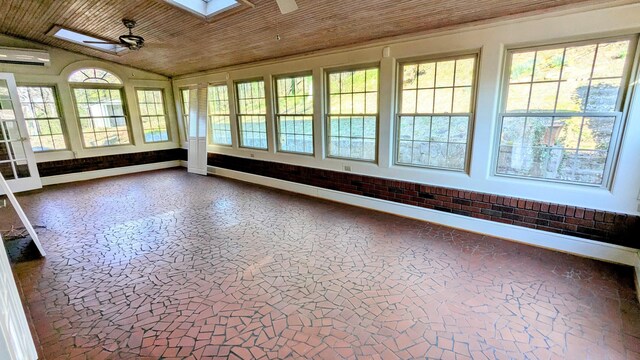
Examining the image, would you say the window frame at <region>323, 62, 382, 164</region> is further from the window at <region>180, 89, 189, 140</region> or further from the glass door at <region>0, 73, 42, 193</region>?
the glass door at <region>0, 73, 42, 193</region>

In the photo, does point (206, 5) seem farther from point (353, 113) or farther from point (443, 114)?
point (443, 114)

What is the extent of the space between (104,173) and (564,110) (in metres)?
9.57

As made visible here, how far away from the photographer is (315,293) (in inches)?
107

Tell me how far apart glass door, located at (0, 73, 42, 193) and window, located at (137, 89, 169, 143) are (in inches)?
99.8

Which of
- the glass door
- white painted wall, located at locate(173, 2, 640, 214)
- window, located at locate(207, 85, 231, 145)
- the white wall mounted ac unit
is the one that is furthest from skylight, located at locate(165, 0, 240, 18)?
the white wall mounted ac unit

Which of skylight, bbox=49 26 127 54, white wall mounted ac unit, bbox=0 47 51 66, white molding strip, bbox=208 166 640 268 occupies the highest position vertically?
skylight, bbox=49 26 127 54

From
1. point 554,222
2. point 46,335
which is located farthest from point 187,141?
point 554,222

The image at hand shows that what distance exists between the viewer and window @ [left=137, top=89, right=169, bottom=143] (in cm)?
807

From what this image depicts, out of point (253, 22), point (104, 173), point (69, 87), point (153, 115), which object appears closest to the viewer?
point (253, 22)

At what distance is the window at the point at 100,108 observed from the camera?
7020 mm

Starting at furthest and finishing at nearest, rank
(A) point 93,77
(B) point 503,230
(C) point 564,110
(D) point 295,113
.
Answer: (A) point 93,77
(D) point 295,113
(B) point 503,230
(C) point 564,110

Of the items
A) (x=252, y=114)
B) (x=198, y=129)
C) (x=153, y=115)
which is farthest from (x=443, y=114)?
(x=153, y=115)

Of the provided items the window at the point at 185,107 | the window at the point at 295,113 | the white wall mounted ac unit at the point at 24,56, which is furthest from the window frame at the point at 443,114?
the white wall mounted ac unit at the point at 24,56

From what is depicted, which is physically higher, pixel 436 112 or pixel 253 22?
pixel 253 22
